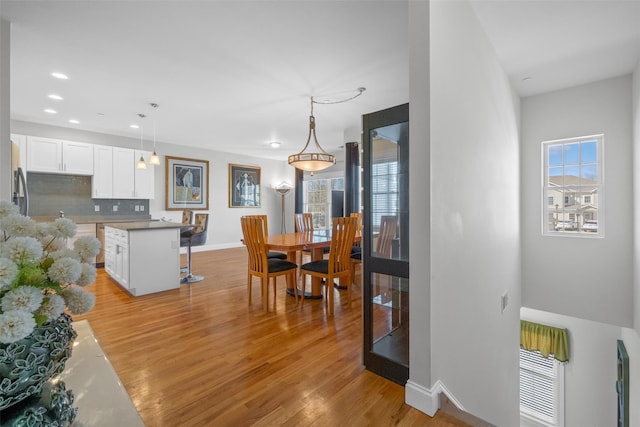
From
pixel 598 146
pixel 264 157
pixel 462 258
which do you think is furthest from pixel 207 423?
pixel 264 157

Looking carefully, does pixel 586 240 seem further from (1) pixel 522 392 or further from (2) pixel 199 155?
(2) pixel 199 155

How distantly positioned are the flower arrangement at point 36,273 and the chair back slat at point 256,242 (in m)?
2.36

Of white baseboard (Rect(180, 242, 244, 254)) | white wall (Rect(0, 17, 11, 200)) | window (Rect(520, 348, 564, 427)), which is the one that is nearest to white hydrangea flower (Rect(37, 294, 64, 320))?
white wall (Rect(0, 17, 11, 200))

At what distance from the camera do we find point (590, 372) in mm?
4645

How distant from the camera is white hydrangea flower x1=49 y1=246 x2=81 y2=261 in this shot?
536 mm

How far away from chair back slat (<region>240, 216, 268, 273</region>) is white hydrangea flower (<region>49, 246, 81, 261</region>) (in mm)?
2381

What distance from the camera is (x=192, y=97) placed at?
12.6 ft

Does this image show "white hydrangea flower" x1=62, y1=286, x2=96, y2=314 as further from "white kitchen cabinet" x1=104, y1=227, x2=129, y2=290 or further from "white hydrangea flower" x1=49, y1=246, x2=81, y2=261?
"white kitchen cabinet" x1=104, y1=227, x2=129, y2=290

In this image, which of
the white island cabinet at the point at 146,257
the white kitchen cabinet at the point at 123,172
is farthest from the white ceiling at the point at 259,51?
the white island cabinet at the point at 146,257

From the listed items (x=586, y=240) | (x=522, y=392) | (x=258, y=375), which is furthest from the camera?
(x=522, y=392)

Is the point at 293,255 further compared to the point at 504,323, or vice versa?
the point at 293,255

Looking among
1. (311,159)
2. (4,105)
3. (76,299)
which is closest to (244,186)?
(311,159)

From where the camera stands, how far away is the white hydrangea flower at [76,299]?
56 centimetres

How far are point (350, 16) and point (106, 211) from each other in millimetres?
5924
